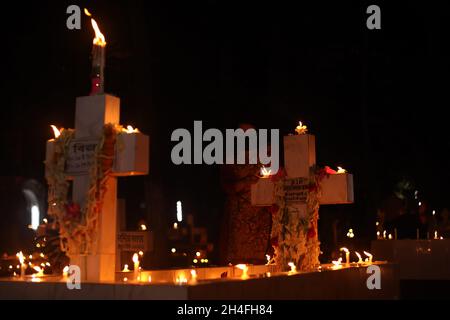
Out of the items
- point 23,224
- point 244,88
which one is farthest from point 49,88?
point 23,224

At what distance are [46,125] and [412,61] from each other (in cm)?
1175

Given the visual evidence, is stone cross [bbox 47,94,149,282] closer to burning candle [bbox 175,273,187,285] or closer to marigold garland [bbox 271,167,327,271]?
burning candle [bbox 175,273,187,285]

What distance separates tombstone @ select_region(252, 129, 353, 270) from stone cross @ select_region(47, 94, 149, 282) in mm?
3323

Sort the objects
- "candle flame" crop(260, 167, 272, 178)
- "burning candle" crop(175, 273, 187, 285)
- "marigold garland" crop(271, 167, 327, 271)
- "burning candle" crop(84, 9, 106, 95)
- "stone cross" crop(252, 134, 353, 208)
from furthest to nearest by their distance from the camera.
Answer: "candle flame" crop(260, 167, 272, 178)
"stone cross" crop(252, 134, 353, 208)
"marigold garland" crop(271, 167, 327, 271)
"burning candle" crop(84, 9, 106, 95)
"burning candle" crop(175, 273, 187, 285)

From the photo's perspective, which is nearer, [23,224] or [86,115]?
[86,115]

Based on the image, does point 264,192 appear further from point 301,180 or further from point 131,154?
point 131,154

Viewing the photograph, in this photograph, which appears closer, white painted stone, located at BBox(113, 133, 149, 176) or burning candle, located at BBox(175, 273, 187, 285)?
burning candle, located at BBox(175, 273, 187, 285)

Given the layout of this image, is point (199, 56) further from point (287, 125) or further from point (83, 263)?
point (83, 263)

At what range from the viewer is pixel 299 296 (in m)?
7.83

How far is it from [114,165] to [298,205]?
3683 mm

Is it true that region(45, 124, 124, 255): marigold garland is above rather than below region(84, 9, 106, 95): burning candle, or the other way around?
below

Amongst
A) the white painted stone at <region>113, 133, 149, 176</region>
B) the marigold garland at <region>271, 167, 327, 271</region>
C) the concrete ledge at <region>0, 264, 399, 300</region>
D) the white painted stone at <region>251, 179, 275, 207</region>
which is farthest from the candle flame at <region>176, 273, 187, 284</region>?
the white painted stone at <region>251, 179, 275, 207</region>

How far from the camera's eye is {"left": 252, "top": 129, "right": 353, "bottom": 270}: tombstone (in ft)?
32.8

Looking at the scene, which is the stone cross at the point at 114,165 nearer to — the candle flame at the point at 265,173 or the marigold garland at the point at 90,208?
the marigold garland at the point at 90,208
